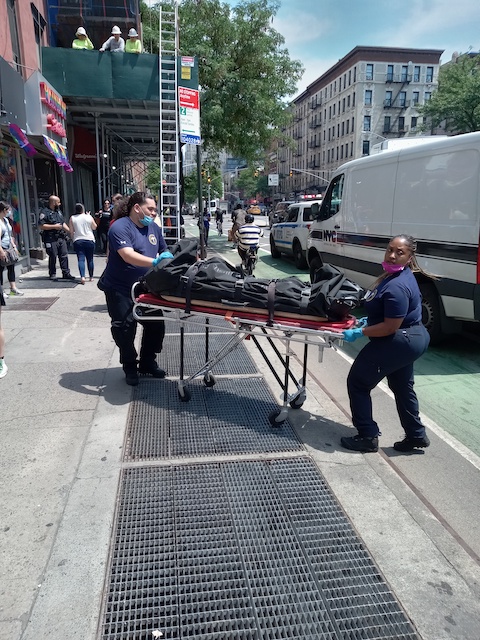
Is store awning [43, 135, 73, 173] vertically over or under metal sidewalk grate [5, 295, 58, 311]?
over

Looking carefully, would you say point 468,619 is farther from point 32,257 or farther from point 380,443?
point 32,257

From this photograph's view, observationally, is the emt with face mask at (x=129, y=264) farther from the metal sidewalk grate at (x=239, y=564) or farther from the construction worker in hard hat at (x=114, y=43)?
the construction worker in hard hat at (x=114, y=43)

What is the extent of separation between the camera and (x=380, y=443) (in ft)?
13.3

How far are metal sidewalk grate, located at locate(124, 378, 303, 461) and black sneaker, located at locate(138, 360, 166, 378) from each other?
103mm

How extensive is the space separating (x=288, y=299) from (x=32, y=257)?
11.3 m

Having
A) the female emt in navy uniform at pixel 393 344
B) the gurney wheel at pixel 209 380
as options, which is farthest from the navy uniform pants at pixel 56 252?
the female emt in navy uniform at pixel 393 344

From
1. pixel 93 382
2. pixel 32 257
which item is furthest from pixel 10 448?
pixel 32 257

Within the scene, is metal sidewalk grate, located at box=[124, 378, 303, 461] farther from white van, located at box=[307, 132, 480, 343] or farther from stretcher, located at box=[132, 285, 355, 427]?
white van, located at box=[307, 132, 480, 343]

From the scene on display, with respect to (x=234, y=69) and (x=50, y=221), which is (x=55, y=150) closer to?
(x=50, y=221)

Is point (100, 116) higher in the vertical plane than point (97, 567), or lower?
higher

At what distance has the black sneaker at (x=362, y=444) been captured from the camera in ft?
12.4

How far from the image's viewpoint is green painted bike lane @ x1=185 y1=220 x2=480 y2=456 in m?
4.51

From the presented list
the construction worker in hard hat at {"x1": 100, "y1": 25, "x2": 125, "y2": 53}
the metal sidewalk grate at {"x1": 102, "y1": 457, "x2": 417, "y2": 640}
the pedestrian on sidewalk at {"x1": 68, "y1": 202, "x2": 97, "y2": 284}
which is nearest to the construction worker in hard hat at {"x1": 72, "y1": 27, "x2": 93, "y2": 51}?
the construction worker in hard hat at {"x1": 100, "y1": 25, "x2": 125, "y2": 53}

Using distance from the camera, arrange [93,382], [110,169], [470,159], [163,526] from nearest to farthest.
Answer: [163,526] < [93,382] < [470,159] < [110,169]
